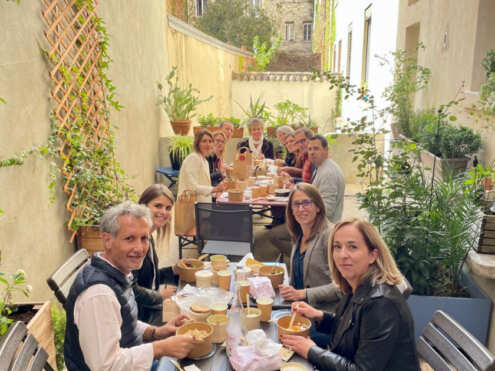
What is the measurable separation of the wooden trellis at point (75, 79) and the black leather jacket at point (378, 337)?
2.73 metres

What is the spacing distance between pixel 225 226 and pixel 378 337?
2.33m

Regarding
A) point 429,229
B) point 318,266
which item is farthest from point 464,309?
point 318,266

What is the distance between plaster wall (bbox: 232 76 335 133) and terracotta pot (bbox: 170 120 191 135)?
7941 millimetres

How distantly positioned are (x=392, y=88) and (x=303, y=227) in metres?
5.15

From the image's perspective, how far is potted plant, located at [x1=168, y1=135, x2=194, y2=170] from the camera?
6.46m

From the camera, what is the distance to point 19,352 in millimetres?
1619

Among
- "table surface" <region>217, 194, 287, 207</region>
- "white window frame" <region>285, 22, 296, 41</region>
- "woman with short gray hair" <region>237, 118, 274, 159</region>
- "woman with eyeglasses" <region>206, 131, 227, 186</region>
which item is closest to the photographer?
"table surface" <region>217, 194, 287, 207</region>

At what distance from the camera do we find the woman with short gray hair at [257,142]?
21.2 ft

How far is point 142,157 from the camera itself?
20.2 feet

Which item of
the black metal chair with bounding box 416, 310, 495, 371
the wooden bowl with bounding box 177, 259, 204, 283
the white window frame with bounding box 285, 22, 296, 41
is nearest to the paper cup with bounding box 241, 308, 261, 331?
the wooden bowl with bounding box 177, 259, 204, 283

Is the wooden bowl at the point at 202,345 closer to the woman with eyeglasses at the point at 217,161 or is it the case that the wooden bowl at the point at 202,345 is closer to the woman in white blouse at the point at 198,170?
the woman in white blouse at the point at 198,170

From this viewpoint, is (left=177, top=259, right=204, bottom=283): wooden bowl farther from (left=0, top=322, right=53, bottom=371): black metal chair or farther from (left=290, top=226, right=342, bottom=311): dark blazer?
(left=0, top=322, right=53, bottom=371): black metal chair

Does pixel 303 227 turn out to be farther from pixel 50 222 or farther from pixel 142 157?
pixel 142 157

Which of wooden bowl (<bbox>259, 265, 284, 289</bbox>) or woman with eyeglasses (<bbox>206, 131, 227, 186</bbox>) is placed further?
woman with eyeglasses (<bbox>206, 131, 227, 186</bbox>)
